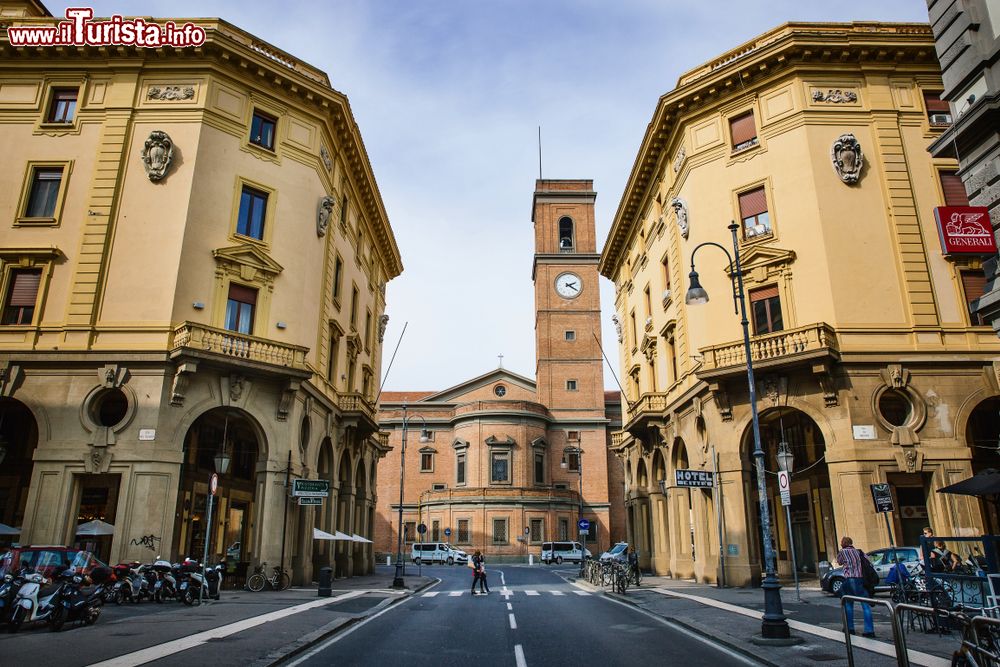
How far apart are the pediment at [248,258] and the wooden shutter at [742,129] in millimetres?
18713

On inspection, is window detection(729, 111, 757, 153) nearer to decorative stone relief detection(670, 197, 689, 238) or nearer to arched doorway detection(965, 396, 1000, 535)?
decorative stone relief detection(670, 197, 689, 238)

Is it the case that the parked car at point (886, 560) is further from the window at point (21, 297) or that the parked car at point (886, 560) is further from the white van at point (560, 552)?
the white van at point (560, 552)

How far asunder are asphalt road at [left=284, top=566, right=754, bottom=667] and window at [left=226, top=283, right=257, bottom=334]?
11867 mm

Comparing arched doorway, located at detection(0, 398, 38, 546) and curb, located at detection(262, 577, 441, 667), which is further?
arched doorway, located at detection(0, 398, 38, 546)

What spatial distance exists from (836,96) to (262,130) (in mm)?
22220

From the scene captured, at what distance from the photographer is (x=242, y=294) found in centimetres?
2567

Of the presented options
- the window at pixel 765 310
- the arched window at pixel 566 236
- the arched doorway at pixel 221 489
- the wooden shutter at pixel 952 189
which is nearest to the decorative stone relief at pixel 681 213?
the window at pixel 765 310

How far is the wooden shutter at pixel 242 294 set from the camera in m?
25.4

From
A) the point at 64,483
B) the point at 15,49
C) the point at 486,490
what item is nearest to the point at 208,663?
the point at 64,483

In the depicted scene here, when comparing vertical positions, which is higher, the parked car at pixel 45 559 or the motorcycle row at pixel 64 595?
the parked car at pixel 45 559

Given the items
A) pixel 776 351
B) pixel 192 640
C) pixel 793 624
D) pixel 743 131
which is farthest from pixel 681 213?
pixel 192 640

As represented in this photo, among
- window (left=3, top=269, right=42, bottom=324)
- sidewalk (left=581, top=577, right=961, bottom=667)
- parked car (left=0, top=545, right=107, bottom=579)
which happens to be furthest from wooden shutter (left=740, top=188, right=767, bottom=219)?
window (left=3, top=269, right=42, bottom=324)

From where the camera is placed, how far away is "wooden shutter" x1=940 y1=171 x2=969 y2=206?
80.1ft

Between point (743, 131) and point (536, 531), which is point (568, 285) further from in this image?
point (743, 131)
